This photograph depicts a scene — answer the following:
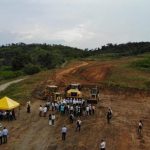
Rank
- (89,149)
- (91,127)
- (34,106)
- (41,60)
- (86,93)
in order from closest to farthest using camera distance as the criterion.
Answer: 1. (89,149)
2. (91,127)
3. (34,106)
4. (86,93)
5. (41,60)

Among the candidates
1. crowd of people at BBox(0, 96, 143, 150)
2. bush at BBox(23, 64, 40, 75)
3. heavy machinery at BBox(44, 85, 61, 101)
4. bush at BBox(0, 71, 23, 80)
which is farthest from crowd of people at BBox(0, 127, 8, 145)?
bush at BBox(23, 64, 40, 75)

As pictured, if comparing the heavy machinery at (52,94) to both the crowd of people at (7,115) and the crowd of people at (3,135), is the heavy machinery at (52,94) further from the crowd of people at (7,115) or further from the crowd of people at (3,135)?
the crowd of people at (3,135)

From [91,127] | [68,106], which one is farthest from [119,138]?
[68,106]

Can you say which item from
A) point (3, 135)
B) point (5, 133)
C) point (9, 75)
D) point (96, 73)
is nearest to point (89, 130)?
point (5, 133)

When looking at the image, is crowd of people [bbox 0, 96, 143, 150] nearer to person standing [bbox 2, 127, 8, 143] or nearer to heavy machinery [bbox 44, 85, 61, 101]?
heavy machinery [bbox 44, 85, 61, 101]

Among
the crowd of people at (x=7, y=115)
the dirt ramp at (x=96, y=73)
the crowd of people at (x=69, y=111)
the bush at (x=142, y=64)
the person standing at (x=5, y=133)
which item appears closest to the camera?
the person standing at (x=5, y=133)

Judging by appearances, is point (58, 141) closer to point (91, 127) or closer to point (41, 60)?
point (91, 127)

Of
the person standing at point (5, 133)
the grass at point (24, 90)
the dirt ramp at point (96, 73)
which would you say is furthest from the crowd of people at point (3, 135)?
the dirt ramp at point (96, 73)
